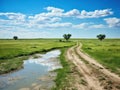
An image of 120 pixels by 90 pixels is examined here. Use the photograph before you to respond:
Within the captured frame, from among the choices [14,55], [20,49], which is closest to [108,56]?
[14,55]

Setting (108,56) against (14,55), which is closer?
(108,56)

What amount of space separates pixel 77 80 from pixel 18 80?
624cm

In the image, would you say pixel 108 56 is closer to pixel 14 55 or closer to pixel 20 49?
pixel 14 55

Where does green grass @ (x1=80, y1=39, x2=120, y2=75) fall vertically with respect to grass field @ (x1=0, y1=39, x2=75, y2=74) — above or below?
above

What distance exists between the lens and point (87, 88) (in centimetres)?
1416

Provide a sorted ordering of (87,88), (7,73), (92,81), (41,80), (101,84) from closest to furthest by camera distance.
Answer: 1. (87,88)
2. (101,84)
3. (92,81)
4. (41,80)
5. (7,73)

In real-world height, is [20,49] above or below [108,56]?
below

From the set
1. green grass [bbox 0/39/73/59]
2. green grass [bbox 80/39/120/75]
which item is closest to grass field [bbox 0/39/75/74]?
green grass [bbox 0/39/73/59]

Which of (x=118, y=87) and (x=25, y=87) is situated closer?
(x=118, y=87)

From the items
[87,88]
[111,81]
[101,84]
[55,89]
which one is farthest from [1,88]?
[111,81]

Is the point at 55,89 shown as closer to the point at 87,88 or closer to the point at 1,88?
the point at 87,88

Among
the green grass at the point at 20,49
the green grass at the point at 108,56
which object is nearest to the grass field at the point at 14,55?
the green grass at the point at 20,49

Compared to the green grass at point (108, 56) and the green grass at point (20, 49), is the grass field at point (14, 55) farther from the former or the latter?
the green grass at point (108, 56)

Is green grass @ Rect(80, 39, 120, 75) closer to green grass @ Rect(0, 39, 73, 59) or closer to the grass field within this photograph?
the grass field
